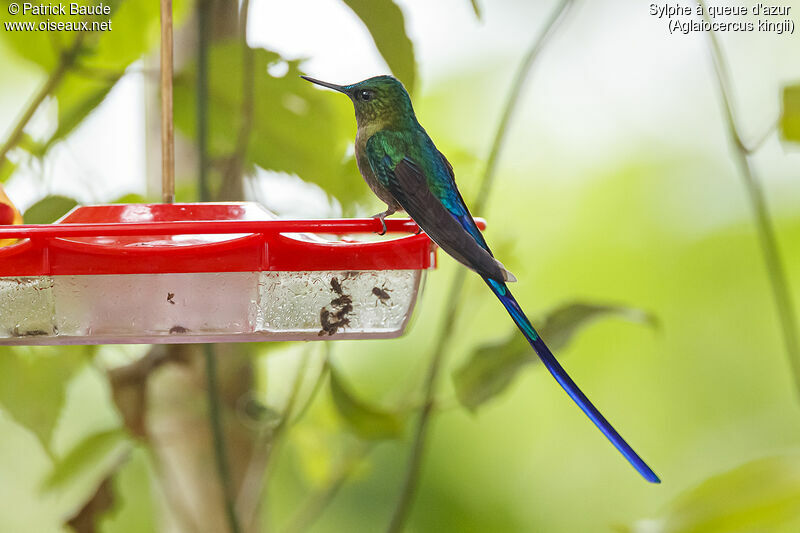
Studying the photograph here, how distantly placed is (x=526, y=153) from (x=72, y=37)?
4.88 ft

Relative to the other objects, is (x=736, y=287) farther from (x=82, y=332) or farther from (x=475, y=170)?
(x=82, y=332)

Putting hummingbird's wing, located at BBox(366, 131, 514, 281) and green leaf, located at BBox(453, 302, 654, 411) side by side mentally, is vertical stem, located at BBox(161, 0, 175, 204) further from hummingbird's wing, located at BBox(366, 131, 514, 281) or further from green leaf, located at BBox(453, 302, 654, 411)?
green leaf, located at BBox(453, 302, 654, 411)

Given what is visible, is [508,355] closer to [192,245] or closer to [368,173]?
[368,173]

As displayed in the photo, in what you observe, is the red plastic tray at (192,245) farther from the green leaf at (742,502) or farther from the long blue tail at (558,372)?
the green leaf at (742,502)

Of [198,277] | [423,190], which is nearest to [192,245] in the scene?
[198,277]

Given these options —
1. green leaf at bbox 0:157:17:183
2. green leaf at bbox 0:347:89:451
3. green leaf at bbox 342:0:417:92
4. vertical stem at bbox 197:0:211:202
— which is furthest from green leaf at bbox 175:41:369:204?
green leaf at bbox 0:347:89:451

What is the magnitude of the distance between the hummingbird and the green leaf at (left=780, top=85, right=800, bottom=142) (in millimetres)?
451

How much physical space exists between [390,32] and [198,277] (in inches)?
16.0

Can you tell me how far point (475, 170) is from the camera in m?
1.58

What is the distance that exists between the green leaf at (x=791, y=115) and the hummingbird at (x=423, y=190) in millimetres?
451

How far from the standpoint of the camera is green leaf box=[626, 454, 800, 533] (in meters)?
0.90

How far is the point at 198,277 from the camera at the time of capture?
0.74 meters

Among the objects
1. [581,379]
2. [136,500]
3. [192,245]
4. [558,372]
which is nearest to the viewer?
[192,245]

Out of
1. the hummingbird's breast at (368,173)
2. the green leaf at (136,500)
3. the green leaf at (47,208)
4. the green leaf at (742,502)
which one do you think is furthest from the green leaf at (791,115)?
the green leaf at (136,500)
